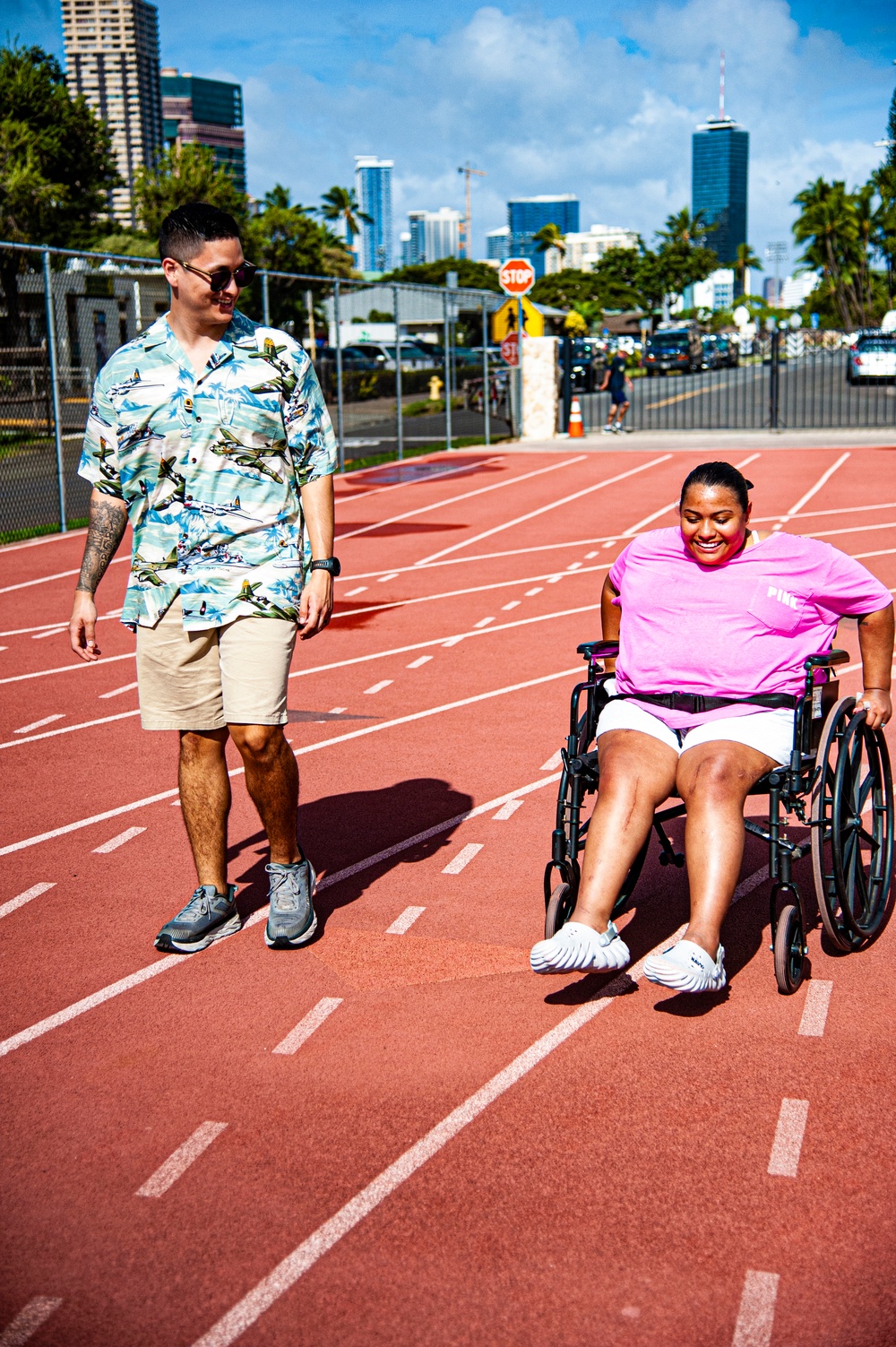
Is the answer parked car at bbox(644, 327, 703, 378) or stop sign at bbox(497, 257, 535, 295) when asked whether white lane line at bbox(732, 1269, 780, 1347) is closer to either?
stop sign at bbox(497, 257, 535, 295)

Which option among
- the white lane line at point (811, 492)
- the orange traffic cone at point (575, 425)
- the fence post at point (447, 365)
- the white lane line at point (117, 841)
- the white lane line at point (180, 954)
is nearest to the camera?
the white lane line at point (180, 954)

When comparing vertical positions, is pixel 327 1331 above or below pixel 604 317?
below

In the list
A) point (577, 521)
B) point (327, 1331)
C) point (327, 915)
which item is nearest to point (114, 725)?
point (327, 915)

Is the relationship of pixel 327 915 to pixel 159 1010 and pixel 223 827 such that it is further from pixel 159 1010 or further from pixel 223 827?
pixel 159 1010

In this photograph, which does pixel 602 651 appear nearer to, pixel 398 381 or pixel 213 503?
pixel 213 503

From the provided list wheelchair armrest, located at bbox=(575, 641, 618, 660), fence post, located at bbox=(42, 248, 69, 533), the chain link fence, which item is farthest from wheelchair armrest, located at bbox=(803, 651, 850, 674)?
fence post, located at bbox=(42, 248, 69, 533)

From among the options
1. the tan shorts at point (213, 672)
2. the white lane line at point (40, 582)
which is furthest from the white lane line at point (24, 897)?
the white lane line at point (40, 582)

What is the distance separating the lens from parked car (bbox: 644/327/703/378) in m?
49.5

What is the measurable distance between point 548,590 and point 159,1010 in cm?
768

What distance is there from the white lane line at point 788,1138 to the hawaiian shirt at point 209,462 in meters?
2.01

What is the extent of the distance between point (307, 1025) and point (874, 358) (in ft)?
127

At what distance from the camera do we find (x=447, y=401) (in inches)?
935

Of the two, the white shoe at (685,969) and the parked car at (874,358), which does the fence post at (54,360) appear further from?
the parked car at (874,358)

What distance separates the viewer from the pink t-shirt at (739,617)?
14.1 ft
